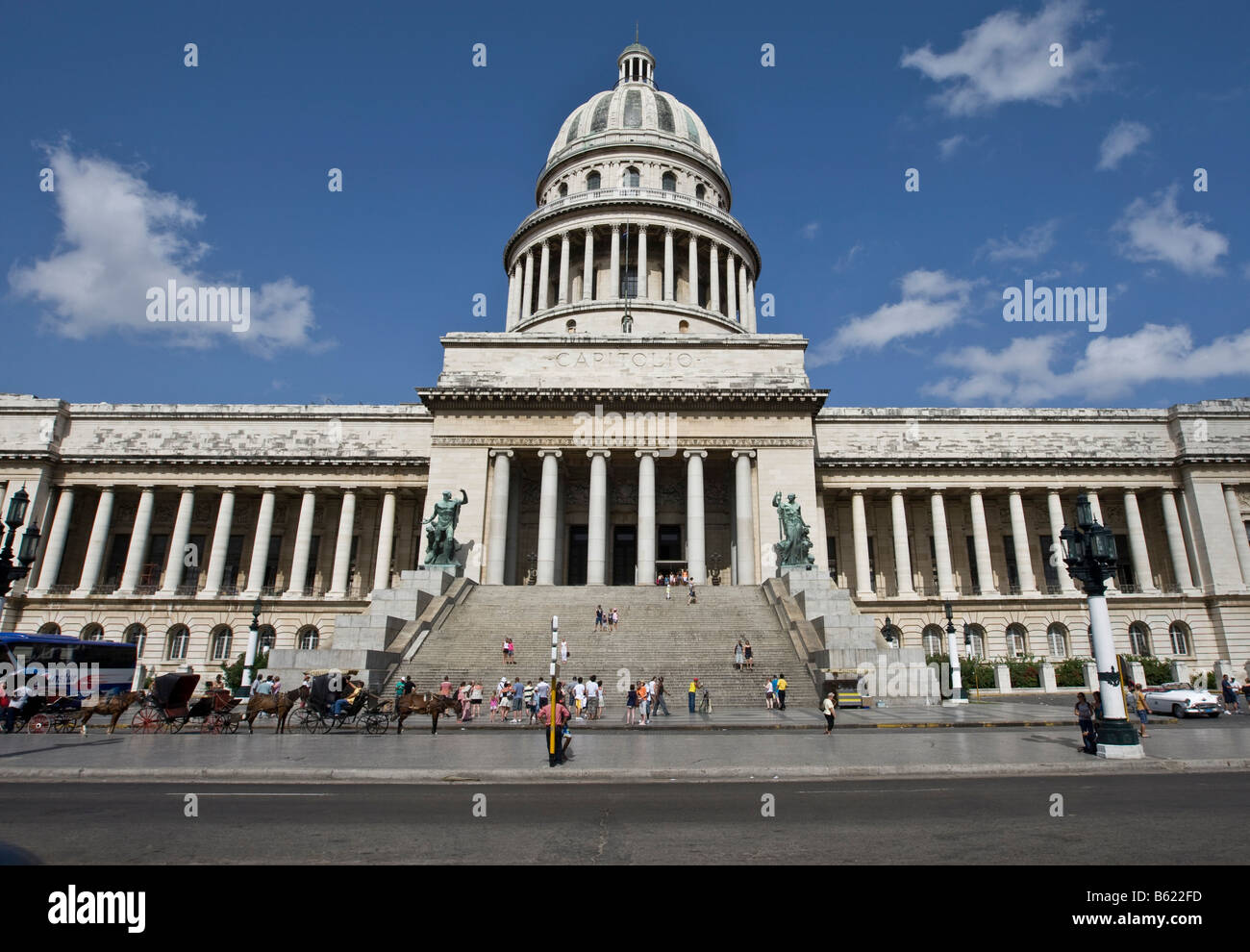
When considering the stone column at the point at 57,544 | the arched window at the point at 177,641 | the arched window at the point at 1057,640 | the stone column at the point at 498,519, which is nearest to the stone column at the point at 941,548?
the arched window at the point at 1057,640

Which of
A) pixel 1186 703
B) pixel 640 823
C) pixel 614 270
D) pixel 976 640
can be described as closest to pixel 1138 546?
pixel 976 640

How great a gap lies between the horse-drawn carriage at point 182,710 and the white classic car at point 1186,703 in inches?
1213

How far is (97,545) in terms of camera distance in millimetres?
47344

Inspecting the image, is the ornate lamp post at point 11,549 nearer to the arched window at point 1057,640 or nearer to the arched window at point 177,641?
the arched window at point 177,641

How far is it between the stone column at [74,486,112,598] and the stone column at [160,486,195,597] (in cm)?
375

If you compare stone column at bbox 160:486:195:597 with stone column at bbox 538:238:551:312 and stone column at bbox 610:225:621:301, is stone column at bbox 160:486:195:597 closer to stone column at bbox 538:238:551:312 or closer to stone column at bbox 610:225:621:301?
stone column at bbox 538:238:551:312

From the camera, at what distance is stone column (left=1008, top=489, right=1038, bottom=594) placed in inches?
1831

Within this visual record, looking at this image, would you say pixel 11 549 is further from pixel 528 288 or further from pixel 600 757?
pixel 528 288

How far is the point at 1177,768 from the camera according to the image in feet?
43.8

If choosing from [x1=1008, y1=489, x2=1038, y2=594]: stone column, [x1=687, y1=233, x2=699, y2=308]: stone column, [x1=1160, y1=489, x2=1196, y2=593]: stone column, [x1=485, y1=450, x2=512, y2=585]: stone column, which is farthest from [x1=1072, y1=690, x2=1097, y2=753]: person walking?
[x1=687, y1=233, x2=699, y2=308]: stone column

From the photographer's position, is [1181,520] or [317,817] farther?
[1181,520]
